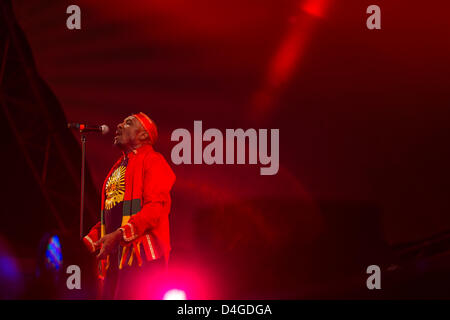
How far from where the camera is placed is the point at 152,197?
3322mm

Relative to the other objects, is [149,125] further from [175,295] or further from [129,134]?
[175,295]

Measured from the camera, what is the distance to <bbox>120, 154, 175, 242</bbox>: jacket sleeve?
3.20m

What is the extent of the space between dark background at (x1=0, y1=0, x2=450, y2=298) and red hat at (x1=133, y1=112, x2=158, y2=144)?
0.07m

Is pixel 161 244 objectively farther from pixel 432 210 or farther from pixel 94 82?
pixel 432 210

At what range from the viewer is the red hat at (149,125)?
3518 mm

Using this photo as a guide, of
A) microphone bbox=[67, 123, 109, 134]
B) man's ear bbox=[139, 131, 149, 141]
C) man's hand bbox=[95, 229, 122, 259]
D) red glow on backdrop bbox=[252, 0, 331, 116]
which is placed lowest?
man's hand bbox=[95, 229, 122, 259]

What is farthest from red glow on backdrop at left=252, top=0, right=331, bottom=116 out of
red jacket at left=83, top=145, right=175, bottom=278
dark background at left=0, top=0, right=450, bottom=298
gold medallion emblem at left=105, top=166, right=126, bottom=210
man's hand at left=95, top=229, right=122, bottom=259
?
man's hand at left=95, top=229, right=122, bottom=259

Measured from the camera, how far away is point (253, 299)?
357 cm

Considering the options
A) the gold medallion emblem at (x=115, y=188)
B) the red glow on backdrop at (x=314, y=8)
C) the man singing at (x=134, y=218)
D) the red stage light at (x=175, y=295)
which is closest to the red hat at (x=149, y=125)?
the man singing at (x=134, y=218)

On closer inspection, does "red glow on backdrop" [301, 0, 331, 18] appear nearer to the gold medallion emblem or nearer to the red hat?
the red hat

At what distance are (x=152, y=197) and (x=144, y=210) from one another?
4.2 inches

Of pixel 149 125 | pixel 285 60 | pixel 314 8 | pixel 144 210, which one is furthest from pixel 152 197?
pixel 314 8

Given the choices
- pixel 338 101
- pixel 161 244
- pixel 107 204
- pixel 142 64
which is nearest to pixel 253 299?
pixel 161 244

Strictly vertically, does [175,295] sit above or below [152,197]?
below
